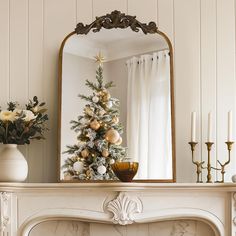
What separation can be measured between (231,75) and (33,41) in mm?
1217

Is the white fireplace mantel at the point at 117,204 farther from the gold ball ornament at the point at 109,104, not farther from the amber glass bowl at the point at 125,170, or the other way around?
the gold ball ornament at the point at 109,104

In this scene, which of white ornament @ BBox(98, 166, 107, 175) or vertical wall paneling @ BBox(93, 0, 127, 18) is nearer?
white ornament @ BBox(98, 166, 107, 175)

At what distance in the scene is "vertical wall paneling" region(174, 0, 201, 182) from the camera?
326cm

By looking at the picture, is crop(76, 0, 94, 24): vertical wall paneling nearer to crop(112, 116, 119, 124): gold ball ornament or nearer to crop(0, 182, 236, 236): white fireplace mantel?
crop(112, 116, 119, 124): gold ball ornament

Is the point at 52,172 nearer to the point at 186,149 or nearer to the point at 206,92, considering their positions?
the point at 186,149

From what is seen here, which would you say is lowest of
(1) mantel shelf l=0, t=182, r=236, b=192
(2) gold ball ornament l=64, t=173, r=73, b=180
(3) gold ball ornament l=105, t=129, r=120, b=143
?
(1) mantel shelf l=0, t=182, r=236, b=192

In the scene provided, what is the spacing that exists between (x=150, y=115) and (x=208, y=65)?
463mm

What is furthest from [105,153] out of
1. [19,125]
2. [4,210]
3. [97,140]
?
[4,210]

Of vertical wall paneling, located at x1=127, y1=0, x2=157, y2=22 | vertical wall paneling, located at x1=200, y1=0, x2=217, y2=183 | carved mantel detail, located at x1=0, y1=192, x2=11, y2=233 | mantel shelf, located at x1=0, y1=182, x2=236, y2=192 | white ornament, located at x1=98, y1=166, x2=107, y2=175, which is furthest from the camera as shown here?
vertical wall paneling, located at x1=127, y1=0, x2=157, y2=22

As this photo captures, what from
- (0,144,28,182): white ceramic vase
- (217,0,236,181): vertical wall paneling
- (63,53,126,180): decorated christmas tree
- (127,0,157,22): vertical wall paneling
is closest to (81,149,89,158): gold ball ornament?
(63,53,126,180): decorated christmas tree

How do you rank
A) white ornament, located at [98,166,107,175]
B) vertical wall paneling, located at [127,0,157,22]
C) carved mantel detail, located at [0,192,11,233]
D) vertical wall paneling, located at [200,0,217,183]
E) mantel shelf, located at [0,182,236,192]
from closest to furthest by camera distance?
mantel shelf, located at [0,182,236,192] → carved mantel detail, located at [0,192,11,233] → white ornament, located at [98,166,107,175] → vertical wall paneling, located at [200,0,217,183] → vertical wall paneling, located at [127,0,157,22]

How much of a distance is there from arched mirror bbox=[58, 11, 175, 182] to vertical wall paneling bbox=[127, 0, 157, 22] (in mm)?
102

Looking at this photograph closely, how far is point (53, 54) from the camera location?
135 inches

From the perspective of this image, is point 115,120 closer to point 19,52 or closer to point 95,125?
point 95,125
